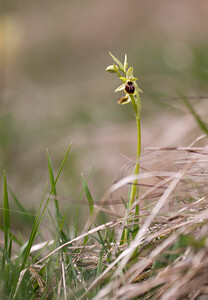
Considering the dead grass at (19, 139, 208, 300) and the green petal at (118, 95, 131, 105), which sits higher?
the green petal at (118, 95, 131, 105)

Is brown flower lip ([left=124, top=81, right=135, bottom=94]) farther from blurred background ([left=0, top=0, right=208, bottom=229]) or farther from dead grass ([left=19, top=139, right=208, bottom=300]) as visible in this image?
dead grass ([left=19, top=139, right=208, bottom=300])

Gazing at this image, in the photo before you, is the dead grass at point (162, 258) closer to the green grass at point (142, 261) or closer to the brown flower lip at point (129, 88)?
the green grass at point (142, 261)

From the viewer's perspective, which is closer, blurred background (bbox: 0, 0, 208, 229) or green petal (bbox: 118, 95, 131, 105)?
green petal (bbox: 118, 95, 131, 105)

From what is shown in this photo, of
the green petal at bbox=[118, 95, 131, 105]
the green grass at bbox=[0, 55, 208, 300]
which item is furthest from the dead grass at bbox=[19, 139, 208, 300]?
the green petal at bbox=[118, 95, 131, 105]

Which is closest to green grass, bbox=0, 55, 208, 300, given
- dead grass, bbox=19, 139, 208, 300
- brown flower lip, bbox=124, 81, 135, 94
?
dead grass, bbox=19, 139, 208, 300

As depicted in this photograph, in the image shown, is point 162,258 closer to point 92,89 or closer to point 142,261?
point 142,261

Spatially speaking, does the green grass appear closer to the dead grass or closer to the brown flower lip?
the dead grass

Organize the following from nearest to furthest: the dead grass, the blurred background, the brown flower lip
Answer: the dead grass → the brown flower lip → the blurred background

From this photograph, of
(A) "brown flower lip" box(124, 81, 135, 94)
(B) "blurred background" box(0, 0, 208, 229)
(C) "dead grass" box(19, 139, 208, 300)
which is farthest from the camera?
(B) "blurred background" box(0, 0, 208, 229)
